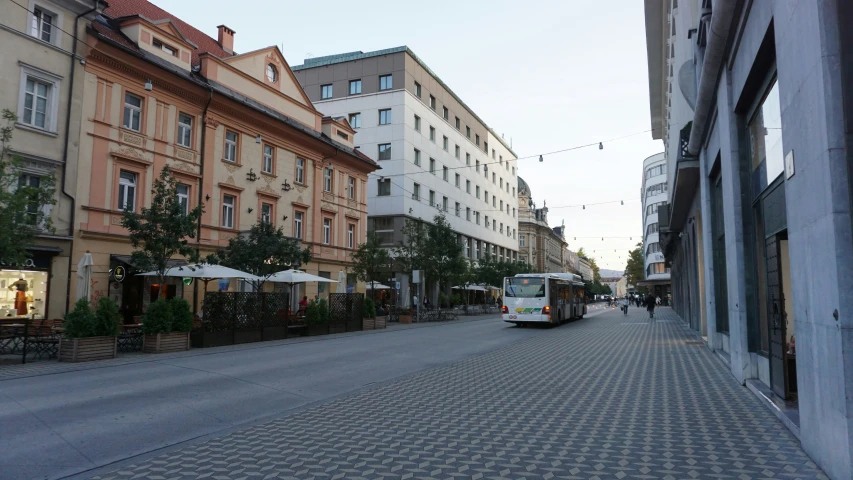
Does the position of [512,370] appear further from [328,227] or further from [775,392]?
[328,227]

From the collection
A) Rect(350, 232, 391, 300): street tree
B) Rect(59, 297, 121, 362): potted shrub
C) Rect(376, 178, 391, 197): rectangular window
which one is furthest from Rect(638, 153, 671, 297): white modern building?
Rect(59, 297, 121, 362): potted shrub

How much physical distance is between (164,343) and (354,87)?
3915 cm

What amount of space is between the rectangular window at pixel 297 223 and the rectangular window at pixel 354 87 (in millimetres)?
21523

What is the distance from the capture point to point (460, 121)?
6262cm

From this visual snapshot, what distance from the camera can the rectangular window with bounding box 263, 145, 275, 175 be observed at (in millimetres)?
30891

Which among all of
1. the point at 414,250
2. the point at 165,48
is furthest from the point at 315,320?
the point at 414,250

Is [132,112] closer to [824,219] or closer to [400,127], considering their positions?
[824,219]

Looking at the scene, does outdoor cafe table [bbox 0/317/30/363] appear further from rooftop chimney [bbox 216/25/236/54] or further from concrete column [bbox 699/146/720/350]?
rooftop chimney [bbox 216/25/236/54]

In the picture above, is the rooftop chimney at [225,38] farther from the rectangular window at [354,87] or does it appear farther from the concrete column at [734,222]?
the concrete column at [734,222]

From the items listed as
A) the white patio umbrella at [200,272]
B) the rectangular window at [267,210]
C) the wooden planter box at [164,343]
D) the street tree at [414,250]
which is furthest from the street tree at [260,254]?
the street tree at [414,250]

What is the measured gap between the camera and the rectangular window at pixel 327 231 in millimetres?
35688

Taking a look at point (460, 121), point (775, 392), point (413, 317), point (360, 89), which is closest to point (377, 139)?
point (360, 89)

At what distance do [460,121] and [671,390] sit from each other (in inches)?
2169

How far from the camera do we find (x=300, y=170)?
33812mm
